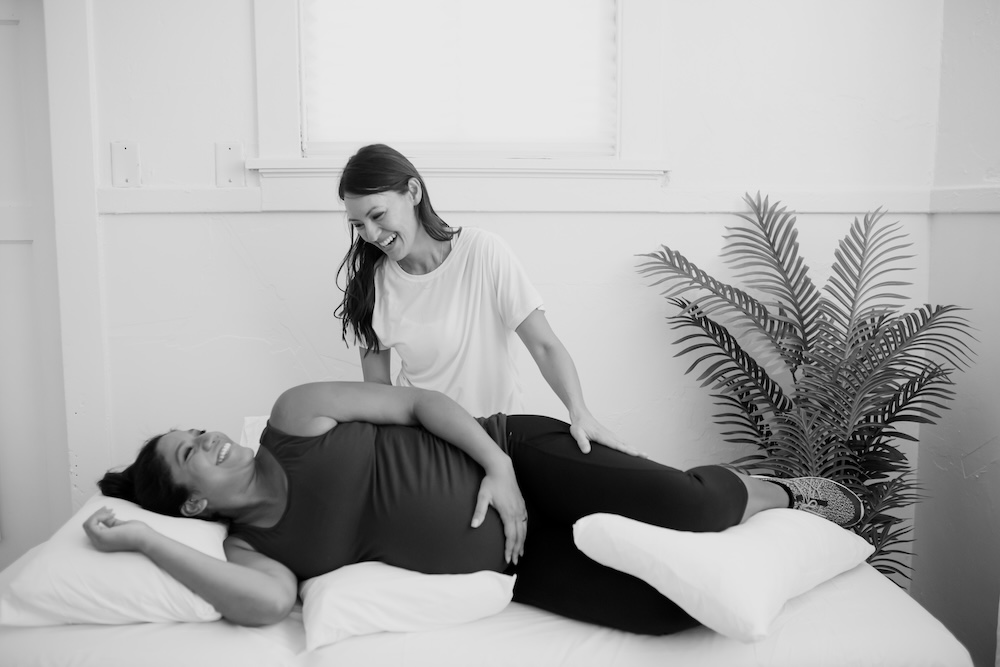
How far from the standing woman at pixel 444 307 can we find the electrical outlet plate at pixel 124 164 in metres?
0.85

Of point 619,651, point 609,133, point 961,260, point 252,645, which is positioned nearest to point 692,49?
point 609,133

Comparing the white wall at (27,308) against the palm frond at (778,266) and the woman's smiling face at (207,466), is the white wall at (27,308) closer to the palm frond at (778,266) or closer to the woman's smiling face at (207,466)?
the woman's smiling face at (207,466)

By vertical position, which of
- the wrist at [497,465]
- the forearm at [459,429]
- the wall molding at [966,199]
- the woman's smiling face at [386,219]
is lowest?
the wrist at [497,465]

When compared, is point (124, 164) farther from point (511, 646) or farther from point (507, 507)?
point (511, 646)

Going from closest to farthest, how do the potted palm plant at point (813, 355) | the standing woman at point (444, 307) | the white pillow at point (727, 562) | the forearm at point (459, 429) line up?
1. the white pillow at point (727, 562)
2. the forearm at point (459, 429)
3. the standing woman at point (444, 307)
4. the potted palm plant at point (813, 355)

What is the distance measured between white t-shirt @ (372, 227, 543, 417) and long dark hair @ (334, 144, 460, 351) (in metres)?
0.03

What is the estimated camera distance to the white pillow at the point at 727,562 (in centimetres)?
146

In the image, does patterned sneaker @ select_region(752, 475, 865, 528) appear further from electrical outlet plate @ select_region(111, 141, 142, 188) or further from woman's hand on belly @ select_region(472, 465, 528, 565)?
electrical outlet plate @ select_region(111, 141, 142, 188)

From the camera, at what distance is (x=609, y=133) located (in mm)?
2781

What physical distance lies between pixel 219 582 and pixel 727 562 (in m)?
0.98

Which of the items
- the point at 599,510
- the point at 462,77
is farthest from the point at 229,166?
the point at 599,510

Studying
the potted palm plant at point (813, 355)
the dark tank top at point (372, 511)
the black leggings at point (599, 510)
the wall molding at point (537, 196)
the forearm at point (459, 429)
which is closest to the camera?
the black leggings at point (599, 510)

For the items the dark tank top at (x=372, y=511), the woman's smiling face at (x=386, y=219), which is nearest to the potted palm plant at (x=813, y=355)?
the woman's smiling face at (x=386, y=219)

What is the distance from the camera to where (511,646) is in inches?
60.7
